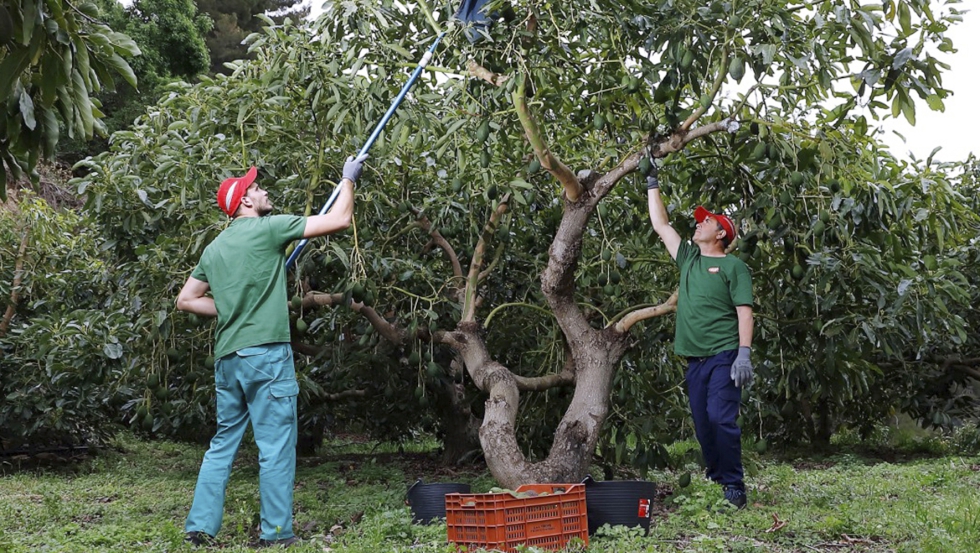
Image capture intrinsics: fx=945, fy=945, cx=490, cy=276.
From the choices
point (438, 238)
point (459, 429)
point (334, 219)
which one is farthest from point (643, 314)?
point (459, 429)

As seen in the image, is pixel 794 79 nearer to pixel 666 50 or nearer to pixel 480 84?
pixel 666 50

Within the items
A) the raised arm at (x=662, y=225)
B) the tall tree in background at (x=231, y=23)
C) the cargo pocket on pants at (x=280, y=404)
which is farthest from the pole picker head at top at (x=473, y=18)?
the tall tree in background at (x=231, y=23)

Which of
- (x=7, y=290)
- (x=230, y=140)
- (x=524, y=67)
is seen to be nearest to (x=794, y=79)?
(x=524, y=67)

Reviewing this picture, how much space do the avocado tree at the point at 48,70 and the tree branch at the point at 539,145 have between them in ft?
5.13

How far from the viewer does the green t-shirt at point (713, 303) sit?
13.7 feet

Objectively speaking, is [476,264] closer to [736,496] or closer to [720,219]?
[720,219]

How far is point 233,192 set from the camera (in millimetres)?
3736

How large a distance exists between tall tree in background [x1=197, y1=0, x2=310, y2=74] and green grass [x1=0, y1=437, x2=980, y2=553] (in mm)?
13875

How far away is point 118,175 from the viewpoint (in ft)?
16.7

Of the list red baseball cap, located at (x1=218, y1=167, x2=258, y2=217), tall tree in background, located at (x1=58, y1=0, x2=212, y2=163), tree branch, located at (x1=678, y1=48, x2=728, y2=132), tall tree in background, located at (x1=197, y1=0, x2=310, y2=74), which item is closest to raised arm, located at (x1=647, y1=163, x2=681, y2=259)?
tree branch, located at (x1=678, y1=48, x2=728, y2=132)

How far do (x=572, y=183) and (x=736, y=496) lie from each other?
5.07 ft

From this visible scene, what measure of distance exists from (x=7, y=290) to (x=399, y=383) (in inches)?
131

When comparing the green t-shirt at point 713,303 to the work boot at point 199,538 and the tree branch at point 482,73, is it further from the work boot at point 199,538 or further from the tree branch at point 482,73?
the work boot at point 199,538

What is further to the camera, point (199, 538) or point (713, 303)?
point (713, 303)
